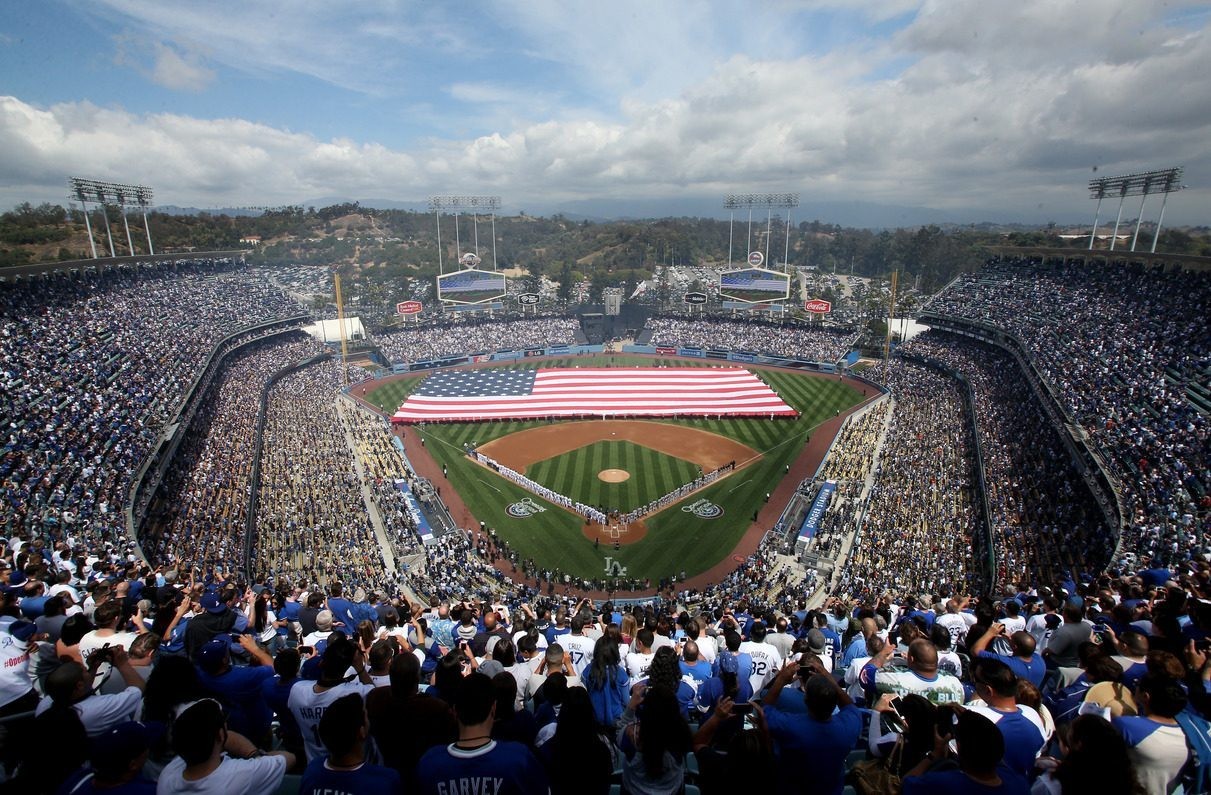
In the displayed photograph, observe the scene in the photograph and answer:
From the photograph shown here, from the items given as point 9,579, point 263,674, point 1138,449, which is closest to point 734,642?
point 263,674

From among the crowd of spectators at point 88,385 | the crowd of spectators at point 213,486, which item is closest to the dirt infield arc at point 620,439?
the crowd of spectators at point 213,486

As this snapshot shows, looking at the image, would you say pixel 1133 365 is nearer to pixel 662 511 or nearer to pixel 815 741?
pixel 662 511

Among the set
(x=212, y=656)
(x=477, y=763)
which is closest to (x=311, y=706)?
(x=212, y=656)

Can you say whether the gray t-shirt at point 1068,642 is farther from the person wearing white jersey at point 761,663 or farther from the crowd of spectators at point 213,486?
the crowd of spectators at point 213,486

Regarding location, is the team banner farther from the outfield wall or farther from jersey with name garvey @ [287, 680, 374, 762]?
the outfield wall

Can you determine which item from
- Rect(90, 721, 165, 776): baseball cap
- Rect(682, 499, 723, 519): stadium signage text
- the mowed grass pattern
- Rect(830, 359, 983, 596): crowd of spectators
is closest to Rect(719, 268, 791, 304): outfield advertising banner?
Rect(830, 359, 983, 596): crowd of spectators
